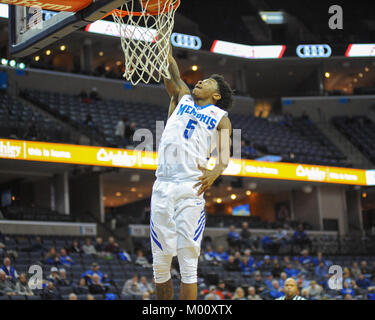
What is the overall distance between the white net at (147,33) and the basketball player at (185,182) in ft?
1.64

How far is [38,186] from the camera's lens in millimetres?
21922

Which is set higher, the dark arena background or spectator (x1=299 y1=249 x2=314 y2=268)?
the dark arena background

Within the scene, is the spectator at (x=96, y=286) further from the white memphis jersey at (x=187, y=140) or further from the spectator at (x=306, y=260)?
the white memphis jersey at (x=187, y=140)

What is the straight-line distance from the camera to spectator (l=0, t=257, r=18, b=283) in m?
11.9

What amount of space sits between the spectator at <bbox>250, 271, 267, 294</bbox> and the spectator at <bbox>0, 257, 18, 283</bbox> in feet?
18.8

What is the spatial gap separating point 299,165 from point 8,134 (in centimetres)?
1029

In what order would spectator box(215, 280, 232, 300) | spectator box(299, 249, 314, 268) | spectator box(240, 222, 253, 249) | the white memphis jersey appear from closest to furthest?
the white memphis jersey < spectator box(215, 280, 232, 300) < spectator box(299, 249, 314, 268) < spectator box(240, 222, 253, 249)

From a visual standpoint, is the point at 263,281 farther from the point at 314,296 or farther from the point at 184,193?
the point at 184,193

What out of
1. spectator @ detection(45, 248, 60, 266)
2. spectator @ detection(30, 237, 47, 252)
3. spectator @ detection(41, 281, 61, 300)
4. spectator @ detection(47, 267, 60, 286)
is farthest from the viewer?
spectator @ detection(30, 237, 47, 252)

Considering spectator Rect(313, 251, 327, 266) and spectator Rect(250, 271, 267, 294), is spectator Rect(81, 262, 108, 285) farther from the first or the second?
spectator Rect(313, 251, 327, 266)

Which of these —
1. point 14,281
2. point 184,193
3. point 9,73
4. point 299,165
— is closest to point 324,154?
point 299,165

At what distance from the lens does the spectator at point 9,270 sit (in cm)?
1185

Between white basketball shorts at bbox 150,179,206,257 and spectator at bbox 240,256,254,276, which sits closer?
white basketball shorts at bbox 150,179,206,257

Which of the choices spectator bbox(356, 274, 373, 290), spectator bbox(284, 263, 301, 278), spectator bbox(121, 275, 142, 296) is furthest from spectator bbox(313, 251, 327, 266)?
spectator bbox(121, 275, 142, 296)
